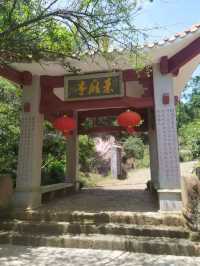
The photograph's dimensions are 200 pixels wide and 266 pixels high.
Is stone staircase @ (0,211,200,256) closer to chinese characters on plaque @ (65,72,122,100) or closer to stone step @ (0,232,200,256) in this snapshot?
stone step @ (0,232,200,256)

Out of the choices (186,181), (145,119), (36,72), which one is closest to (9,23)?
(36,72)

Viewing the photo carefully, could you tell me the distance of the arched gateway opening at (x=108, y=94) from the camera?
503 centimetres

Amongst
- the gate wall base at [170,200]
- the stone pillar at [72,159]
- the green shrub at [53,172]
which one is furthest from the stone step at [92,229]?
the green shrub at [53,172]

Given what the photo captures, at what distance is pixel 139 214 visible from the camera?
15.3ft

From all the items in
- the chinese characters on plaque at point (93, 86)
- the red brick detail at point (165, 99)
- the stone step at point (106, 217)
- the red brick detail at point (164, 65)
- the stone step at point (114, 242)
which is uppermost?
the red brick detail at point (164, 65)

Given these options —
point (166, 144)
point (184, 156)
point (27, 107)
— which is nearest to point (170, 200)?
point (166, 144)

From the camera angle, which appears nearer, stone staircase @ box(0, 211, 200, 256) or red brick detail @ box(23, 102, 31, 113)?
stone staircase @ box(0, 211, 200, 256)

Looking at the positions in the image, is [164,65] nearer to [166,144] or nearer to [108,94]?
[108,94]

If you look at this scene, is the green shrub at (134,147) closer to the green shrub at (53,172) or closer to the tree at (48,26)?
the green shrub at (53,172)

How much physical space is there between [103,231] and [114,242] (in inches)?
16.6

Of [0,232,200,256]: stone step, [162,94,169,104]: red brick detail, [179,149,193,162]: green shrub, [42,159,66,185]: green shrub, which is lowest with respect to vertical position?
[0,232,200,256]: stone step

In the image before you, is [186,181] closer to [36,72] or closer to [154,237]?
[154,237]

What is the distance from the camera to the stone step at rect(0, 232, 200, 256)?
3774 mm

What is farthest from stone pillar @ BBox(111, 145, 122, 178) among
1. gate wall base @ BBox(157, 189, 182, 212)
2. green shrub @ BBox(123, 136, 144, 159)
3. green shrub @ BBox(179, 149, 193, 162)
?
gate wall base @ BBox(157, 189, 182, 212)
